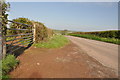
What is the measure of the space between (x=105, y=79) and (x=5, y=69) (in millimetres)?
2857

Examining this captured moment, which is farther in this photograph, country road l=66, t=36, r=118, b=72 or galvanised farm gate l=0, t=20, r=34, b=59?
country road l=66, t=36, r=118, b=72

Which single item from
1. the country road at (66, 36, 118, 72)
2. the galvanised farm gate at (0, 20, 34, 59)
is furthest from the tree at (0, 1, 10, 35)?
the country road at (66, 36, 118, 72)

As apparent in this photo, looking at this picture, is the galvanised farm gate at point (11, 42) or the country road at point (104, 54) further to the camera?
the country road at point (104, 54)

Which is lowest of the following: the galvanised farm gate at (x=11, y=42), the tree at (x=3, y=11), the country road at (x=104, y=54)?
the country road at (x=104, y=54)

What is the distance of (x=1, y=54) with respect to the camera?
120 inches

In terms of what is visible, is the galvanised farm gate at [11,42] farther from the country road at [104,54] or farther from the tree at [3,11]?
the country road at [104,54]

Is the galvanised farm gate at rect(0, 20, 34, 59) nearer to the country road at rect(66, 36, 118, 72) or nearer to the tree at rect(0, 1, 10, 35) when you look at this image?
the tree at rect(0, 1, 10, 35)

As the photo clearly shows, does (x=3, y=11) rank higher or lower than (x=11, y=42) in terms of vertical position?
higher

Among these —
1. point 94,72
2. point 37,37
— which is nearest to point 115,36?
point 37,37

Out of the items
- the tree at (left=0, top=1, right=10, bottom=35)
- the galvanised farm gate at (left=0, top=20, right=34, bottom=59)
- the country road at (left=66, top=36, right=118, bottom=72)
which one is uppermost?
the tree at (left=0, top=1, right=10, bottom=35)

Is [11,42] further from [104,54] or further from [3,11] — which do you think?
[104,54]

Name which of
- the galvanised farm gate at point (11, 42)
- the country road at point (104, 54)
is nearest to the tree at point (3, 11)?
the galvanised farm gate at point (11, 42)

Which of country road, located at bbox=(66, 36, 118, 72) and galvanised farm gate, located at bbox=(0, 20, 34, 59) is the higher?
galvanised farm gate, located at bbox=(0, 20, 34, 59)

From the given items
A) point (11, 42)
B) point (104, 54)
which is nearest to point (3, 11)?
point (11, 42)
